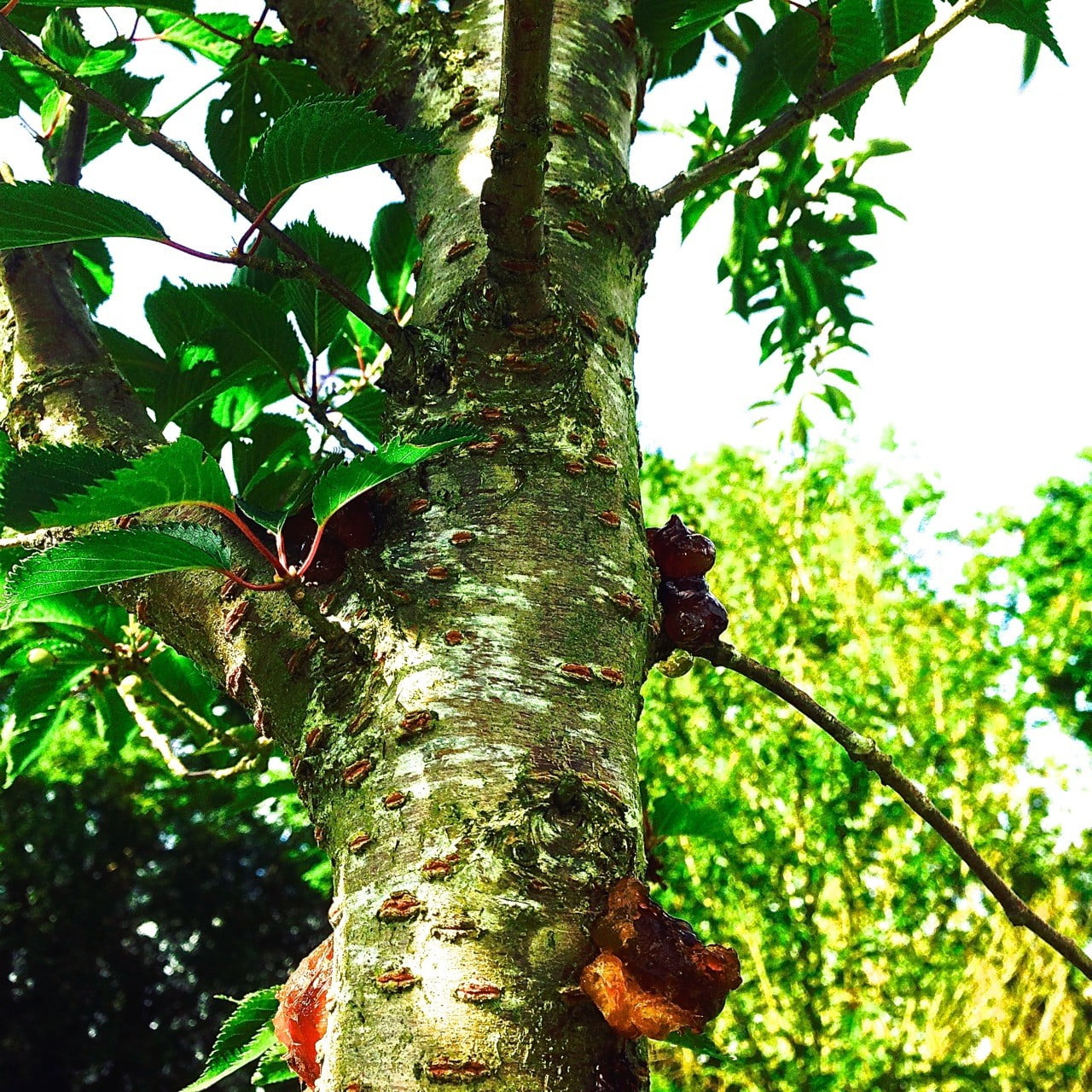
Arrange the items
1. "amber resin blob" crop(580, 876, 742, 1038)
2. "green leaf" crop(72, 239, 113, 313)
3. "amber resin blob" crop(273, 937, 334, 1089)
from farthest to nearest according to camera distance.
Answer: "green leaf" crop(72, 239, 113, 313)
"amber resin blob" crop(273, 937, 334, 1089)
"amber resin blob" crop(580, 876, 742, 1038)

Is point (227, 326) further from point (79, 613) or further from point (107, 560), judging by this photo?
point (79, 613)

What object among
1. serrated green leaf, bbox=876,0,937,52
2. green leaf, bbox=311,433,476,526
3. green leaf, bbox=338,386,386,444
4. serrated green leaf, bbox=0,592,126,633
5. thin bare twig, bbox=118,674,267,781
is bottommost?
green leaf, bbox=311,433,476,526

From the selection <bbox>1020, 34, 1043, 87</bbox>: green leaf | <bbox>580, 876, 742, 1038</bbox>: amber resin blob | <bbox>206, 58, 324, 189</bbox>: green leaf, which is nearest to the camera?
<bbox>580, 876, 742, 1038</bbox>: amber resin blob

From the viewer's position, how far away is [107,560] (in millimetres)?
624

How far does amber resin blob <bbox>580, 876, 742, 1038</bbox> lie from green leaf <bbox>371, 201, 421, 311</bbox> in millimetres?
832

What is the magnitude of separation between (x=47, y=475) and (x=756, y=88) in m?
0.92

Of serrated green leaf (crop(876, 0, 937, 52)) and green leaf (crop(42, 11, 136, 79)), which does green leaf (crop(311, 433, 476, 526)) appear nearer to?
serrated green leaf (crop(876, 0, 937, 52))

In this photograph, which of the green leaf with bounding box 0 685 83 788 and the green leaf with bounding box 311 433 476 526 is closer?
the green leaf with bounding box 311 433 476 526

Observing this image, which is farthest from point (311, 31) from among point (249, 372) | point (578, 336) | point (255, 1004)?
point (255, 1004)

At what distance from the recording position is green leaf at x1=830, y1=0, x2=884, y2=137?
965 mm

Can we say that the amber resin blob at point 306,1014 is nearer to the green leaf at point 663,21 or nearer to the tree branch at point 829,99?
the tree branch at point 829,99

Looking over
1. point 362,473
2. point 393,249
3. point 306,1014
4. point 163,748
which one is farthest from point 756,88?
point 163,748

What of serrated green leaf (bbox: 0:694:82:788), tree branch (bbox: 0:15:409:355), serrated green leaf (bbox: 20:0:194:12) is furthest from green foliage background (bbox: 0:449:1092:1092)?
tree branch (bbox: 0:15:409:355)

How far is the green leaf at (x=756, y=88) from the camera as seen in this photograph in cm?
114
